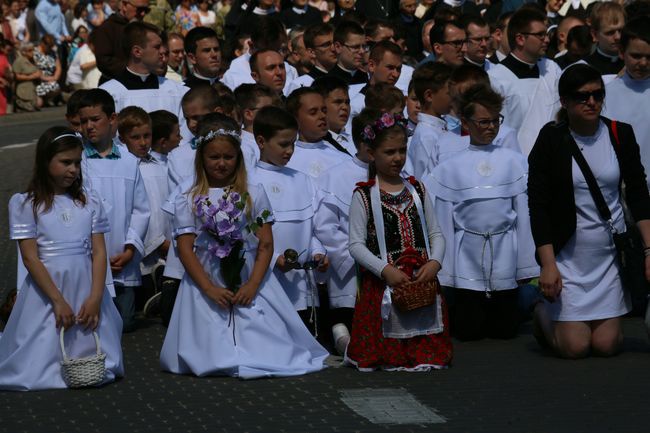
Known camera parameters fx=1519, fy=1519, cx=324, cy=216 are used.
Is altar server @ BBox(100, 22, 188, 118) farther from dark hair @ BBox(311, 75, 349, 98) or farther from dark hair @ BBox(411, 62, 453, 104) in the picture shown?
dark hair @ BBox(411, 62, 453, 104)

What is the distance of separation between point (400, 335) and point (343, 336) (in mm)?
943

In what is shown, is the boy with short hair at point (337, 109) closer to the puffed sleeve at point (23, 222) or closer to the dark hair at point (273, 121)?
the dark hair at point (273, 121)

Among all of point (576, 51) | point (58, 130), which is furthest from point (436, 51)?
point (58, 130)

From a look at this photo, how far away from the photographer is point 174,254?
11.2 m

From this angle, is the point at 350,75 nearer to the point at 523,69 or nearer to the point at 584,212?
the point at 523,69

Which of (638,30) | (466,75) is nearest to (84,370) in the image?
(466,75)

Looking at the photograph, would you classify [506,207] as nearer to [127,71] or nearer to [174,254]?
[174,254]

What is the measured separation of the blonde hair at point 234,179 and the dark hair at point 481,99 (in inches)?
75.5

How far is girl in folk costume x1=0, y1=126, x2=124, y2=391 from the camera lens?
9.07 m

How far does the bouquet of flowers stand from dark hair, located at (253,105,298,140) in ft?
3.14

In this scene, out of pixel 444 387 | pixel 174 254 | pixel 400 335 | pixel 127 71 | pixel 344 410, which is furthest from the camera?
pixel 127 71

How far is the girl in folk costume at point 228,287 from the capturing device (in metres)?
9.34

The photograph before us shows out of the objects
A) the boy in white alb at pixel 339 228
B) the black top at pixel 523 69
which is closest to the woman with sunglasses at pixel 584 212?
the boy in white alb at pixel 339 228

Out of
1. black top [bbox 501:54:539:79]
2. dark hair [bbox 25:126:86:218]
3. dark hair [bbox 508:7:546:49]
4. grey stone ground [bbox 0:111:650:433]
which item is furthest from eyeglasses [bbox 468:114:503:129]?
black top [bbox 501:54:539:79]
